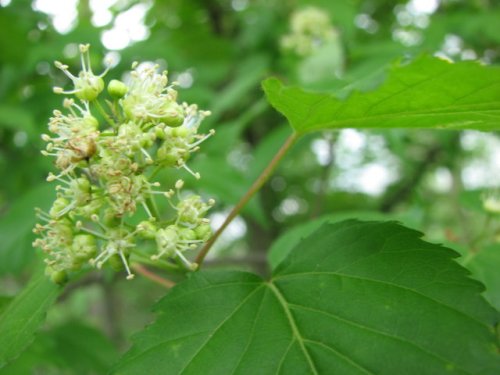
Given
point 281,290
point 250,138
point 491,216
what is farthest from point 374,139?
point 281,290

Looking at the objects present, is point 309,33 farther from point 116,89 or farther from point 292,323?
point 292,323

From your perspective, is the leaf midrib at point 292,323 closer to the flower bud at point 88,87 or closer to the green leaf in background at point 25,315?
the green leaf in background at point 25,315

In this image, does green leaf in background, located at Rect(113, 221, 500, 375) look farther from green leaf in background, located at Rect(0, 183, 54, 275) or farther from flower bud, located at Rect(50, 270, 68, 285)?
green leaf in background, located at Rect(0, 183, 54, 275)

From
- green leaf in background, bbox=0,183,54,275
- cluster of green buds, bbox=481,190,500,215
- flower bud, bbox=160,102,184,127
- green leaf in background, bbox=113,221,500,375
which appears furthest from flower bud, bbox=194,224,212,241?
cluster of green buds, bbox=481,190,500,215

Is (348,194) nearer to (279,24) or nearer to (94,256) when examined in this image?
(279,24)

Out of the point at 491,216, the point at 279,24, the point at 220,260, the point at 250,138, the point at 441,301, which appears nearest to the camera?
the point at 441,301

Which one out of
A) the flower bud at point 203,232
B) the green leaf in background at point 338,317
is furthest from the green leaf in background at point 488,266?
the flower bud at point 203,232
